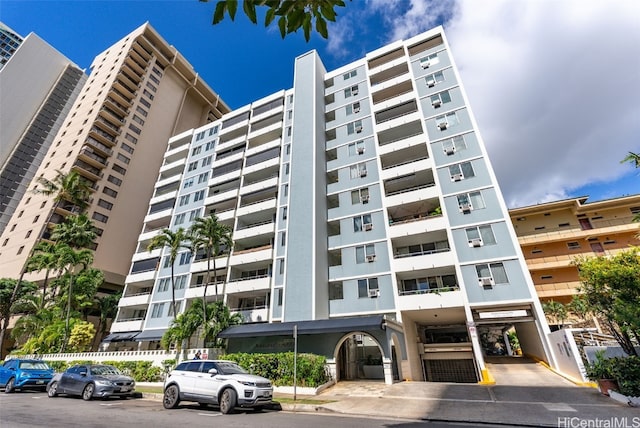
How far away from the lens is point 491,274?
70.6 feet

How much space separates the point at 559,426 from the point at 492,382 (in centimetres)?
1062

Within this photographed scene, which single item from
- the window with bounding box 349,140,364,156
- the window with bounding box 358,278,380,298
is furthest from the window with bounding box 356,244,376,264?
the window with bounding box 349,140,364,156

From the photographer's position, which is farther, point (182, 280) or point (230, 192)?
point (230, 192)

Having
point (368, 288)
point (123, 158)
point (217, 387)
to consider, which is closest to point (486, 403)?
point (217, 387)

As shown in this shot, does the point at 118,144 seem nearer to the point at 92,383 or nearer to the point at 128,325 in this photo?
the point at 128,325

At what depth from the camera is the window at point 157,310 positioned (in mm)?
33312

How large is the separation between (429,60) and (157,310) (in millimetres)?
42134

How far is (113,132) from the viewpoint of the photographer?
176ft

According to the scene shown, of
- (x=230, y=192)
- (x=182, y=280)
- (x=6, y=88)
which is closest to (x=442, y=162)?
(x=230, y=192)

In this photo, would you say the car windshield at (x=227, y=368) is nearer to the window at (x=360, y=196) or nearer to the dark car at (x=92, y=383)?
the dark car at (x=92, y=383)

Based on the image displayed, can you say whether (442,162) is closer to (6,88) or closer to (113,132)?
(113,132)

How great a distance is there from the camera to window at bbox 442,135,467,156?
27.0 meters

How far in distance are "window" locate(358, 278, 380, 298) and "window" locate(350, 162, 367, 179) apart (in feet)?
35.7

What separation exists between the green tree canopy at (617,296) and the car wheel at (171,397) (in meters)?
18.2
